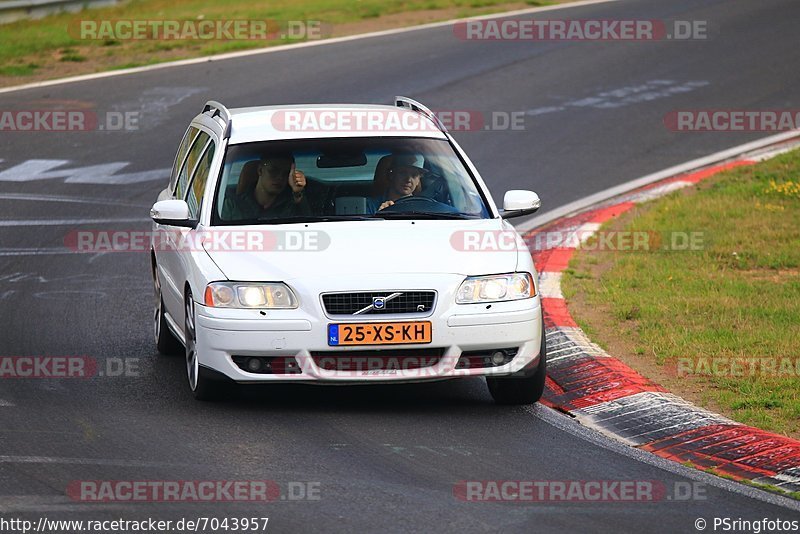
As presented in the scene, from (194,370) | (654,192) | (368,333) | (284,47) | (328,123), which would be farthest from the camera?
(284,47)

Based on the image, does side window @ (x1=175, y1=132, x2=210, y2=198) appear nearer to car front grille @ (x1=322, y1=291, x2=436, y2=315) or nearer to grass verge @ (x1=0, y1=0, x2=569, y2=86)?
car front grille @ (x1=322, y1=291, x2=436, y2=315)

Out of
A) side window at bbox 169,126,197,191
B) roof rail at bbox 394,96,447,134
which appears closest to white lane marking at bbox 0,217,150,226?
side window at bbox 169,126,197,191

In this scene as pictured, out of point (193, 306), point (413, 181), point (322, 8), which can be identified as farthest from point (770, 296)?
point (322, 8)

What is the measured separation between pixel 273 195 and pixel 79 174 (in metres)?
7.99

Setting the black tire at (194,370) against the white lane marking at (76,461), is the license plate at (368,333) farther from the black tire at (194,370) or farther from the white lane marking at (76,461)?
the white lane marking at (76,461)

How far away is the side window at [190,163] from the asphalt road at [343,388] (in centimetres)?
111

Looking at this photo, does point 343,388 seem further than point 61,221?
No

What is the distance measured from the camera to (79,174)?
16719mm

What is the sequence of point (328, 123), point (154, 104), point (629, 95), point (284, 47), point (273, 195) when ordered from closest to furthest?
point (273, 195) → point (328, 123) → point (154, 104) → point (629, 95) → point (284, 47)

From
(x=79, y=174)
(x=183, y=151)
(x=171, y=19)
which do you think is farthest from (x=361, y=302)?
(x=171, y=19)

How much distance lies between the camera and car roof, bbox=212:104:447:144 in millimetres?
9602

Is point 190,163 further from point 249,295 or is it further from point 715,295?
point 715,295

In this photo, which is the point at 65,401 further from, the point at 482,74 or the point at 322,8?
the point at 322,8

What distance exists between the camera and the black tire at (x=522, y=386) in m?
8.56
